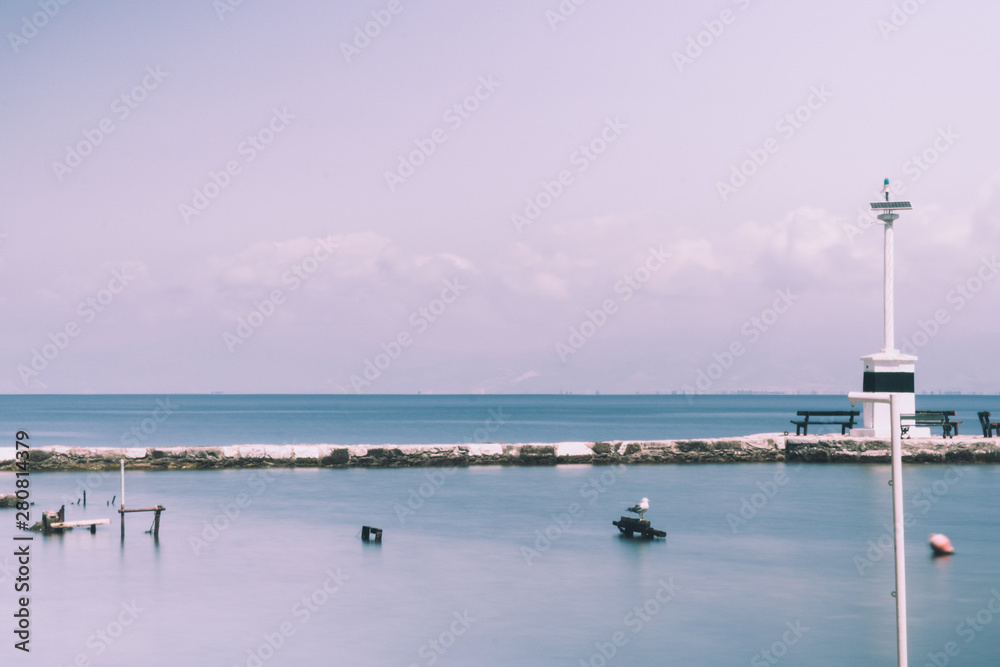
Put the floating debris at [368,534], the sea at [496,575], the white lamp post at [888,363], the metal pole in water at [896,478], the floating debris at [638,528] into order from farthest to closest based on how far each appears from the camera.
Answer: the white lamp post at [888,363]
the floating debris at [638,528]
the floating debris at [368,534]
the sea at [496,575]
the metal pole in water at [896,478]

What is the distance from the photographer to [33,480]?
31578mm

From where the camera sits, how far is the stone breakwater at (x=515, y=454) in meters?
34.3

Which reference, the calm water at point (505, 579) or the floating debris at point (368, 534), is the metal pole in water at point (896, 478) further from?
the floating debris at point (368, 534)

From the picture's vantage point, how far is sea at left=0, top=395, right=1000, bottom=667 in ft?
46.9

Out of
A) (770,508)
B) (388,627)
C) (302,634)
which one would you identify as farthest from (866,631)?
(770,508)

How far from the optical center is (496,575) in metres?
18.8

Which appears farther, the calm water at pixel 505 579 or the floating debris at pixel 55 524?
the floating debris at pixel 55 524

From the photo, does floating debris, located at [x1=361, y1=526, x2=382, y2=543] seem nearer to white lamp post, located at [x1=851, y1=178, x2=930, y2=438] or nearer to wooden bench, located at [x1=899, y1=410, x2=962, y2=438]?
white lamp post, located at [x1=851, y1=178, x2=930, y2=438]

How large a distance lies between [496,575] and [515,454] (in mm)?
17996

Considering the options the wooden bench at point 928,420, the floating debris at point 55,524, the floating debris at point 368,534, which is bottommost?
the floating debris at point 368,534

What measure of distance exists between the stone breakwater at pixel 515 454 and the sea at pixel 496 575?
224 cm

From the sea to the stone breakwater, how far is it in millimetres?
2242

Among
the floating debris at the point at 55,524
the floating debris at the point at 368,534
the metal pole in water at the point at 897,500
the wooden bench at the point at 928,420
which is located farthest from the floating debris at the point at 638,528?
the wooden bench at the point at 928,420

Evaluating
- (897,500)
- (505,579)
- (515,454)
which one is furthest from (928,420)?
(897,500)
